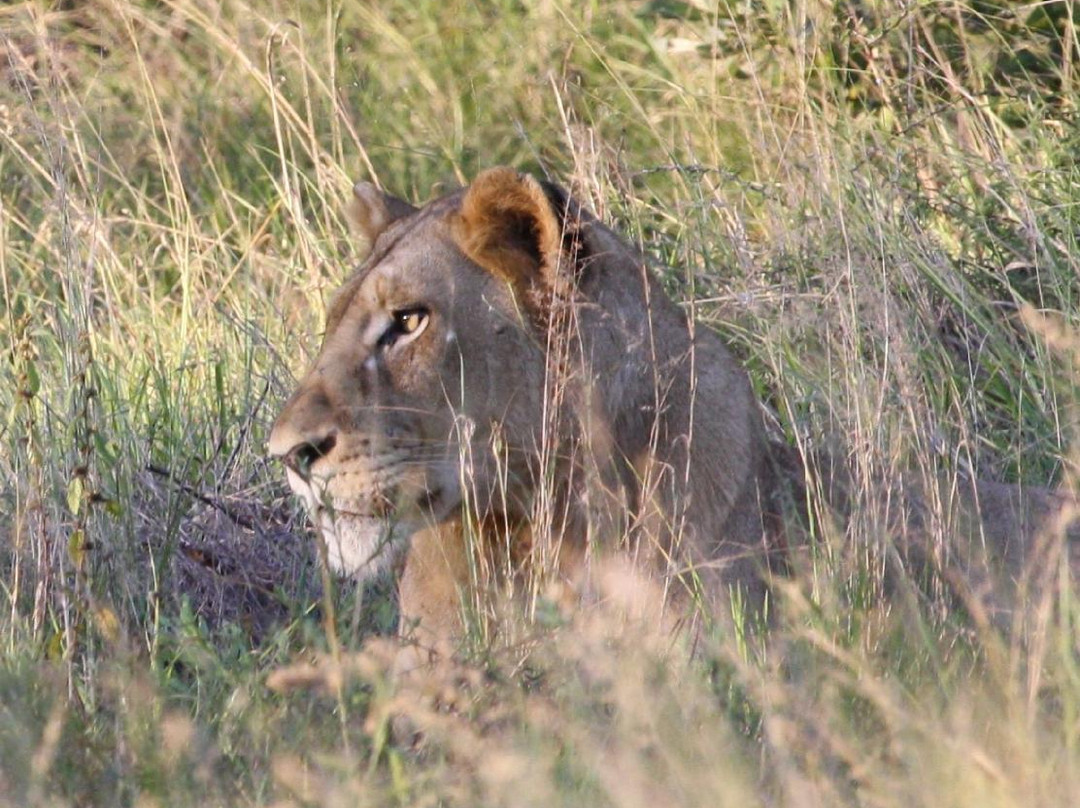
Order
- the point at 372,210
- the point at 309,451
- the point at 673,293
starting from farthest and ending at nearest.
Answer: the point at 673,293
the point at 372,210
the point at 309,451

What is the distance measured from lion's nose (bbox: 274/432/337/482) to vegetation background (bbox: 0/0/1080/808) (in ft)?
1.16

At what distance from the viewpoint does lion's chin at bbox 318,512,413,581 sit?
364 cm

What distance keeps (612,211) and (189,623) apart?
3155 mm

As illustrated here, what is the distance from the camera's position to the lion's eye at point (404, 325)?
3.71 meters

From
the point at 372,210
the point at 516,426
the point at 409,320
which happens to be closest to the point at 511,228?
the point at 409,320

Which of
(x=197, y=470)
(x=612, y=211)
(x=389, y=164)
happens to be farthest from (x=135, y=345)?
(x=389, y=164)

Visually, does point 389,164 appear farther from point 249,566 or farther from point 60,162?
point 60,162

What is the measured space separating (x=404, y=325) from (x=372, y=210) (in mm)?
569

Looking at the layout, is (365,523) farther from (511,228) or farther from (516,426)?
(511,228)

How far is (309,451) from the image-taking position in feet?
11.8

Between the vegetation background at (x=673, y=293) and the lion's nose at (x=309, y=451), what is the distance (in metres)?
0.35

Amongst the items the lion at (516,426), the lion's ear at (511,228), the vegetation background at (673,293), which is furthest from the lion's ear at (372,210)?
the vegetation background at (673,293)

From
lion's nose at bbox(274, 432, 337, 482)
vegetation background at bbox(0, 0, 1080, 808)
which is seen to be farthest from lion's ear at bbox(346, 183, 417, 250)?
lion's nose at bbox(274, 432, 337, 482)

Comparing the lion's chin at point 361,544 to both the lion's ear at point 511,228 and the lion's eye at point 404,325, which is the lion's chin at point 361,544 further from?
the lion's ear at point 511,228
